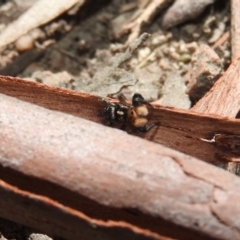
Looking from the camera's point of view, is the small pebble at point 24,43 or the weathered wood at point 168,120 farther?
the small pebble at point 24,43

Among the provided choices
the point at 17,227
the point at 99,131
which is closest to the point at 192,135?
the point at 99,131

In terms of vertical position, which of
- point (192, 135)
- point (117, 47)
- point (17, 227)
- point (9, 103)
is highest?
point (117, 47)

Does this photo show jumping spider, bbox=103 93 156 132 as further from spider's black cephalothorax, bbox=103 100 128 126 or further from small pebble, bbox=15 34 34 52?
small pebble, bbox=15 34 34 52

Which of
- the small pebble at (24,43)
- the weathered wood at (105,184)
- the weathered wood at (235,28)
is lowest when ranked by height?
the weathered wood at (105,184)

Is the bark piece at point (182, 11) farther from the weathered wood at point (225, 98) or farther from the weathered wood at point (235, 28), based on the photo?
the weathered wood at point (225, 98)

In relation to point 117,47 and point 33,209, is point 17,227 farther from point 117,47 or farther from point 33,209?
point 117,47

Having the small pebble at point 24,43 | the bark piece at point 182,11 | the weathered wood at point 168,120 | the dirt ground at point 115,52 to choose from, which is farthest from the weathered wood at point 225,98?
the small pebble at point 24,43

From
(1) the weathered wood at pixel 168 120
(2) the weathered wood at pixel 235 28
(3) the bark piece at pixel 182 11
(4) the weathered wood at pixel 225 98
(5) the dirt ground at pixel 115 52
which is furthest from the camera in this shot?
(3) the bark piece at pixel 182 11
